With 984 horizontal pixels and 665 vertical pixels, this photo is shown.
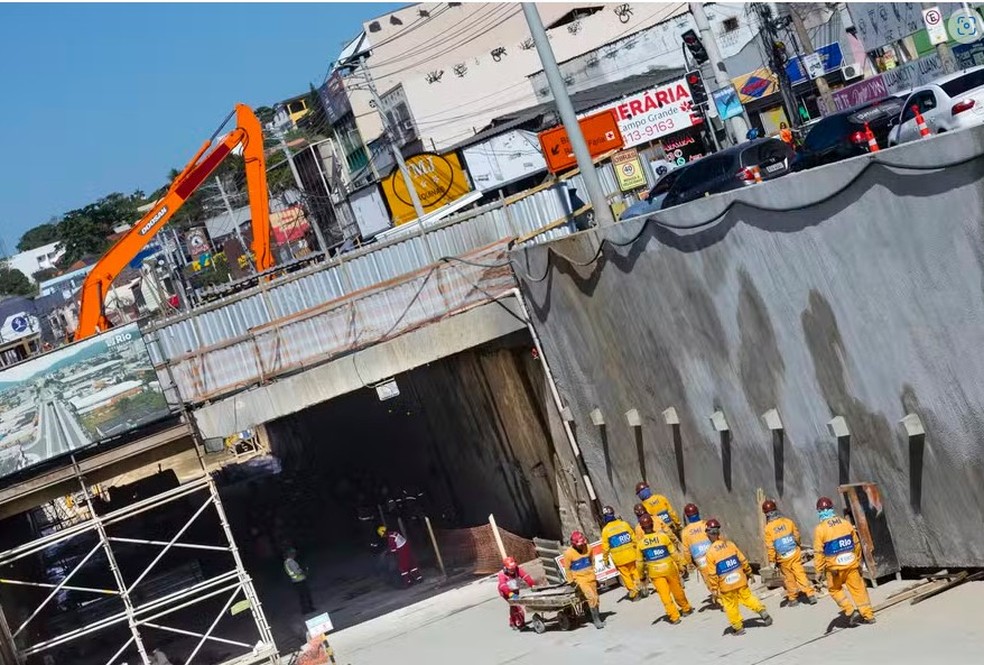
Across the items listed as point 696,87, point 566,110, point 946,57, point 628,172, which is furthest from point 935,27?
point 566,110

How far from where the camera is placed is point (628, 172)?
30.9 m

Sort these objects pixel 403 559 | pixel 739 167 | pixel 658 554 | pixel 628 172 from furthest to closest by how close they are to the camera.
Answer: pixel 628 172 < pixel 403 559 < pixel 739 167 < pixel 658 554

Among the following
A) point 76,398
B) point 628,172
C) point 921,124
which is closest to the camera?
point 921,124

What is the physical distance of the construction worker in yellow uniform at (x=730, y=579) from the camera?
49.6ft

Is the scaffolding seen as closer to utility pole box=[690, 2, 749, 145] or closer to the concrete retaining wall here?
the concrete retaining wall

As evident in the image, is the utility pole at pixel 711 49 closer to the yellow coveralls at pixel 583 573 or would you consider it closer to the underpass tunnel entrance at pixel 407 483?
the underpass tunnel entrance at pixel 407 483

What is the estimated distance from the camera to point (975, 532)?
43.3 ft

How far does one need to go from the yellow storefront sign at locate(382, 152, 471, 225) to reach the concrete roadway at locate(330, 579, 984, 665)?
25.3m

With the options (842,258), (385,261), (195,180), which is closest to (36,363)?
(385,261)

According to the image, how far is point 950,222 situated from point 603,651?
8.22 m

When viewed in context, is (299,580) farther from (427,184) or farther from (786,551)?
(427,184)

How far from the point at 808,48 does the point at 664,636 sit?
3535 cm

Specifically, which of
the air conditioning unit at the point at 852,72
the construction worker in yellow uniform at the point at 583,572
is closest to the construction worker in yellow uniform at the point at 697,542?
the construction worker in yellow uniform at the point at 583,572

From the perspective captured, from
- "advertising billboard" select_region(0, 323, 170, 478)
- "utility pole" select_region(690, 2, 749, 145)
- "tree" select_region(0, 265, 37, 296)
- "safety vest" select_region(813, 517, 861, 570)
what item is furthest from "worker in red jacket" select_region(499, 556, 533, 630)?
"tree" select_region(0, 265, 37, 296)
